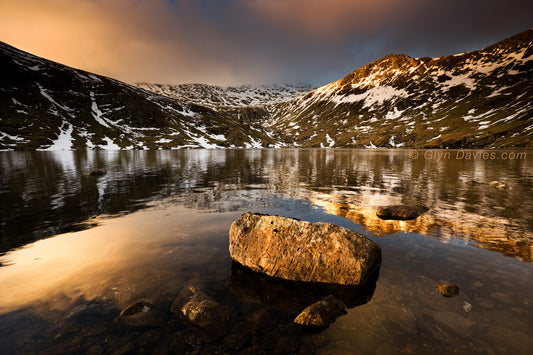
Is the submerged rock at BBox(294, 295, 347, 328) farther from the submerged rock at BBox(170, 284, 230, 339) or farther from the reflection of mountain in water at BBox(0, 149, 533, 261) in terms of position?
the reflection of mountain in water at BBox(0, 149, 533, 261)

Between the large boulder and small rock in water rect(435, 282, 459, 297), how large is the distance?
2.35 metres

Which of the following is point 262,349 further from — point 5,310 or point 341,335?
point 5,310

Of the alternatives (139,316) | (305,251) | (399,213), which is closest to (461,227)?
(399,213)

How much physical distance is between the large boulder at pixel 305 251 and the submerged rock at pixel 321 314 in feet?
5.70

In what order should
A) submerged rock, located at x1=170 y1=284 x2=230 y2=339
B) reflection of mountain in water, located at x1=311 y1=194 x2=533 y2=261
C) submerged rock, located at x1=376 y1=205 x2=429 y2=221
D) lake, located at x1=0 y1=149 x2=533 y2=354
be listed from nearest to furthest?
lake, located at x1=0 y1=149 x2=533 y2=354 < submerged rock, located at x1=170 y1=284 x2=230 y2=339 < reflection of mountain in water, located at x1=311 y1=194 x2=533 y2=261 < submerged rock, located at x1=376 y1=205 x2=429 y2=221

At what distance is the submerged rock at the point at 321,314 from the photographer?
23.6 feet

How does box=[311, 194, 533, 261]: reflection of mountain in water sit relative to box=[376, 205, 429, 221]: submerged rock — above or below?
below

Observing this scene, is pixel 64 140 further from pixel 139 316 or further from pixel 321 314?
pixel 321 314

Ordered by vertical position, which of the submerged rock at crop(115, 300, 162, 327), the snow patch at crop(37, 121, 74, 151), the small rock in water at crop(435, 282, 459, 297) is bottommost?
the submerged rock at crop(115, 300, 162, 327)

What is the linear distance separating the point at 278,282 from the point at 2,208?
83.7ft

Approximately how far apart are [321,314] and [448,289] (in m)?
5.17

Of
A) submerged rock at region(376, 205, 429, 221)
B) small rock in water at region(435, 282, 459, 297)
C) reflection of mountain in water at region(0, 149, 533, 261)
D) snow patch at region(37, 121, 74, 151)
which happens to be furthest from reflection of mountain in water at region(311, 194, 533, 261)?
snow patch at region(37, 121, 74, 151)

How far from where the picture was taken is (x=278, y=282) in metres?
9.78

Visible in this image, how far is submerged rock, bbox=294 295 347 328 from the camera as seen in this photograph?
718 centimetres
